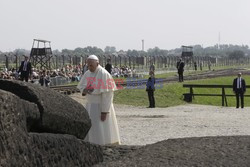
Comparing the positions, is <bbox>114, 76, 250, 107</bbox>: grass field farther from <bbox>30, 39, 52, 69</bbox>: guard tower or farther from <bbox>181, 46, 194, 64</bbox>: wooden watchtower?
<bbox>181, 46, 194, 64</bbox>: wooden watchtower

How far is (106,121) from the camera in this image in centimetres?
889

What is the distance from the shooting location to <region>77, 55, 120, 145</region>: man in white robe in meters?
8.67

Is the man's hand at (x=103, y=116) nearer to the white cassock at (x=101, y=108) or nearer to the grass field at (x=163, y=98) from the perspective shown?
the white cassock at (x=101, y=108)

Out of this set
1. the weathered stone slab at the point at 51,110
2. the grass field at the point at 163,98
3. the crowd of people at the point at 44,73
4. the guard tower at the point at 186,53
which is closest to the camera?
the weathered stone slab at the point at 51,110

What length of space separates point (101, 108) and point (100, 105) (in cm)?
16

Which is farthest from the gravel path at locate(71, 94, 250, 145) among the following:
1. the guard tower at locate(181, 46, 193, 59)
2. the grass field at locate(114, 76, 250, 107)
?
the guard tower at locate(181, 46, 193, 59)

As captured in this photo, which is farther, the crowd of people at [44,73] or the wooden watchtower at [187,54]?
the wooden watchtower at [187,54]

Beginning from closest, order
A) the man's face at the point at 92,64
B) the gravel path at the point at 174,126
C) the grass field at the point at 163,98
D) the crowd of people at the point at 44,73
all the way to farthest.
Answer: the man's face at the point at 92,64, the gravel path at the point at 174,126, the crowd of people at the point at 44,73, the grass field at the point at 163,98

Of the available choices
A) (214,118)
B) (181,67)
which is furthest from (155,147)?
(181,67)

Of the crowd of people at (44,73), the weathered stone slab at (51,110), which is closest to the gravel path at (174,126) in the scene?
the crowd of people at (44,73)

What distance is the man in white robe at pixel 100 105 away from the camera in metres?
8.67

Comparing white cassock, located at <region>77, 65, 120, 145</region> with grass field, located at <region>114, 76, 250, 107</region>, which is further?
grass field, located at <region>114, 76, 250, 107</region>

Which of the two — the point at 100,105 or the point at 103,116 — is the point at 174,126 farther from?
the point at 103,116

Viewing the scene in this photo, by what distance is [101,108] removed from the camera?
870cm
